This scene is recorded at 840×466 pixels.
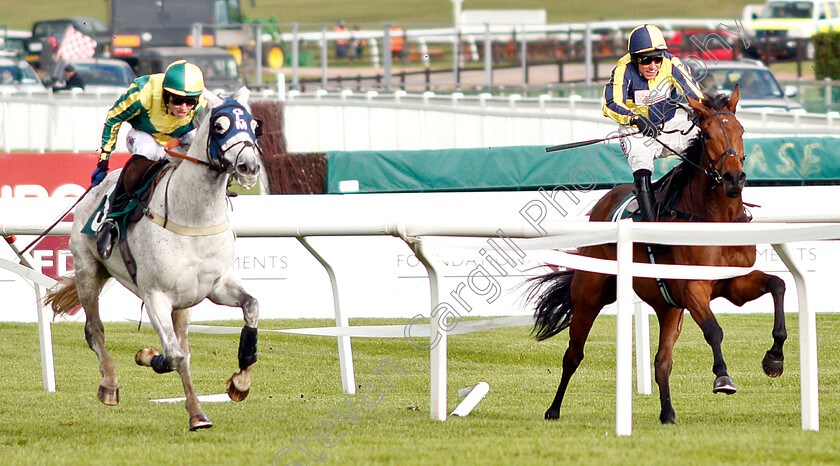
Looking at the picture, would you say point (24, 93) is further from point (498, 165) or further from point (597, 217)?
point (597, 217)

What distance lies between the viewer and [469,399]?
623 centimetres

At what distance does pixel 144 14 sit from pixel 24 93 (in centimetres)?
1143

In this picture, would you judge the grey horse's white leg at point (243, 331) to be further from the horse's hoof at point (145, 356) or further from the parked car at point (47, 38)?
the parked car at point (47, 38)

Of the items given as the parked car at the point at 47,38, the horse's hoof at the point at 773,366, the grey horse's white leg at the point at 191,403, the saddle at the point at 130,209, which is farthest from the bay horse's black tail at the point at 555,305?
the parked car at the point at 47,38

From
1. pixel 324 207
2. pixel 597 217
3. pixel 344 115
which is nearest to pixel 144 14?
pixel 344 115

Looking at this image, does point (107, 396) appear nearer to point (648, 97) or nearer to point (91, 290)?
point (91, 290)

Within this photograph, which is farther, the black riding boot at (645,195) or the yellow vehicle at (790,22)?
the yellow vehicle at (790,22)

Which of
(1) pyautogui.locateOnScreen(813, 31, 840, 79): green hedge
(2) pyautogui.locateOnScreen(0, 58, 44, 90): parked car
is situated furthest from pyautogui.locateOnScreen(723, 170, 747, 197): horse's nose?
(2) pyautogui.locateOnScreen(0, 58, 44, 90): parked car

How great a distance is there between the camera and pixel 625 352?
482 cm

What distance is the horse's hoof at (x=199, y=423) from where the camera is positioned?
5.50 m

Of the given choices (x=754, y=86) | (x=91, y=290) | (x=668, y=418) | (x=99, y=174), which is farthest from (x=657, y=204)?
Answer: (x=754, y=86)

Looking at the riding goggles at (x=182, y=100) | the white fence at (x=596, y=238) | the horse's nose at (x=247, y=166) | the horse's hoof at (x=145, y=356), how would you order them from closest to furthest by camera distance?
the white fence at (x=596, y=238), the horse's nose at (x=247, y=166), the horse's hoof at (x=145, y=356), the riding goggles at (x=182, y=100)

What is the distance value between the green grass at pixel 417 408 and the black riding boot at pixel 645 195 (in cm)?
106

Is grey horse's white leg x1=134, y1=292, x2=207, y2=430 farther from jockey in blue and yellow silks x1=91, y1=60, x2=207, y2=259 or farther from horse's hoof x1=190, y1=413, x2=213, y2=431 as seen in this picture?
jockey in blue and yellow silks x1=91, y1=60, x2=207, y2=259
